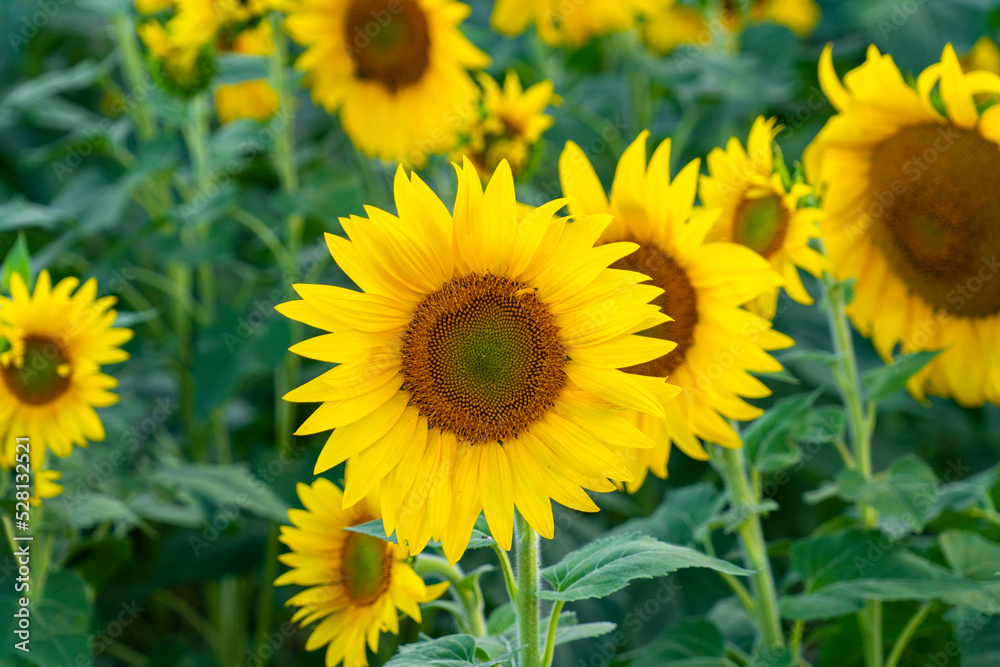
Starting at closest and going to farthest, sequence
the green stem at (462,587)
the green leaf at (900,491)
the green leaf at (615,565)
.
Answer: the green leaf at (615,565) < the green stem at (462,587) < the green leaf at (900,491)

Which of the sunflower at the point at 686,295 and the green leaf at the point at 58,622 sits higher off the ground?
the sunflower at the point at 686,295

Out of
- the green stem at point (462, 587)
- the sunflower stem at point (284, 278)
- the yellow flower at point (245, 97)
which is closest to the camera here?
the green stem at point (462, 587)

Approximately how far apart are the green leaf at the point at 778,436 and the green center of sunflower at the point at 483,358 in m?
0.41

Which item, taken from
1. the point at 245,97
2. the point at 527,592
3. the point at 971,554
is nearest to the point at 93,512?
the point at 527,592

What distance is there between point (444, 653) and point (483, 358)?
302mm

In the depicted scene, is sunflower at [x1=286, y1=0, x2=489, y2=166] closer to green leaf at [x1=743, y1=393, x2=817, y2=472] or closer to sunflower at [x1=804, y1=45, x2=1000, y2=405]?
sunflower at [x1=804, y1=45, x2=1000, y2=405]

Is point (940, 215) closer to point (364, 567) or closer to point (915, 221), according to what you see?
point (915, 221)

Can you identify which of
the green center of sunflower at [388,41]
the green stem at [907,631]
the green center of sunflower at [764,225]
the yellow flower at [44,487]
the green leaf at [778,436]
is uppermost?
the green center of sunflower at [388,41]

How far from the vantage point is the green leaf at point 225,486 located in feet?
4.89

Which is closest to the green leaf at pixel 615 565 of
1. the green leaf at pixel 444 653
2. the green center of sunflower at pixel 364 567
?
the green leaf at pixel 444 653

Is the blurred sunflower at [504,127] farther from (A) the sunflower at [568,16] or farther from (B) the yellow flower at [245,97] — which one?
(B) the yellow flower at [245,97]

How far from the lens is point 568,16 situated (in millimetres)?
2189

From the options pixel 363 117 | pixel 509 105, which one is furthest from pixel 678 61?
pixel 363 117

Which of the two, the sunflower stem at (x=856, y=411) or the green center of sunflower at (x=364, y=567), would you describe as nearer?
the green center of sunflower at (x=364, y=567)
